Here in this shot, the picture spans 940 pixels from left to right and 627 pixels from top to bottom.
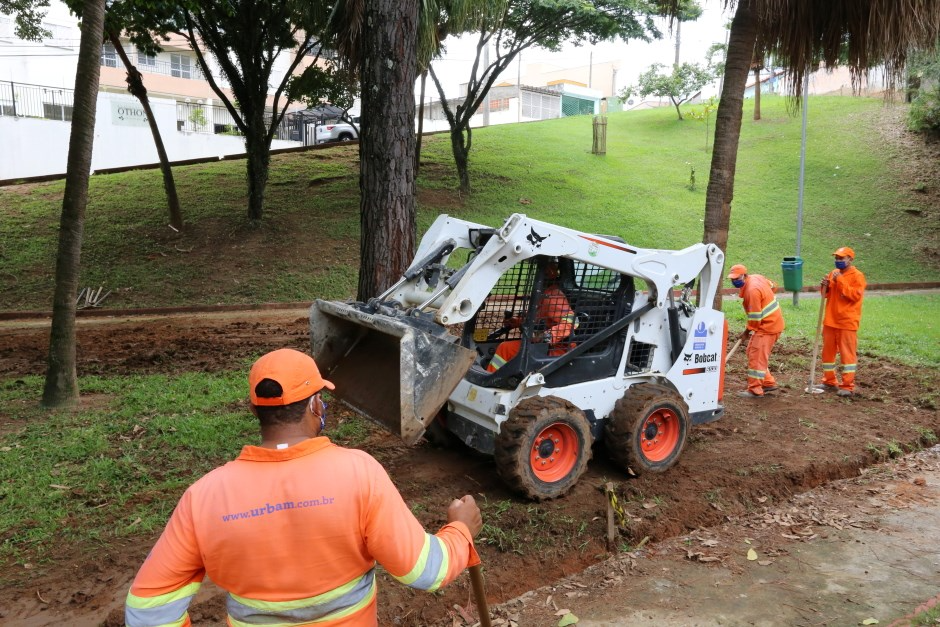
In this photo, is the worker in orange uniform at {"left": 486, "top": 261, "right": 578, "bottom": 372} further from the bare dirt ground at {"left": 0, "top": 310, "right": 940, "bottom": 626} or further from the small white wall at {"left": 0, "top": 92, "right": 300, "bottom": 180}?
the small white wall at {"left": 0, "top": 92, "right": 300, "bottom": 180}

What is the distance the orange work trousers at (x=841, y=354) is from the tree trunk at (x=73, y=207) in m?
8.95

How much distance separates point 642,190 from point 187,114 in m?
18.8

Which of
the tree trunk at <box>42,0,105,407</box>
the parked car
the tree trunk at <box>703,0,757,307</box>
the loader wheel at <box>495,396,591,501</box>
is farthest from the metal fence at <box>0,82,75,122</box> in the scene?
the loader wheel at <box>495,396,591,501</box>

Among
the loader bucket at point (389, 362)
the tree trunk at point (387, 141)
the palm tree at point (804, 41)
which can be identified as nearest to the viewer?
the loader bucket at point (389, 362)

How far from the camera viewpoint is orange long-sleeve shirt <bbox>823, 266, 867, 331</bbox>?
8547mm

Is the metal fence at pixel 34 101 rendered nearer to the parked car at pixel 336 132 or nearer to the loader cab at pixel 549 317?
the parked car at pixel 336 132

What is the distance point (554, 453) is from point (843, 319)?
17.8 ft

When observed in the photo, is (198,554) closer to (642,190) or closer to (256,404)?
(256,404)

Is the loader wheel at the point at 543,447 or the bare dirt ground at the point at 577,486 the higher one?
the loader wheel at the point at 543,447

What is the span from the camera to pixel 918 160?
1031 inches

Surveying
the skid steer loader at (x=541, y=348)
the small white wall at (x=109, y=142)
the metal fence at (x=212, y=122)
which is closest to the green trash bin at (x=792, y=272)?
the skid steer loader at (x=541, y=348)

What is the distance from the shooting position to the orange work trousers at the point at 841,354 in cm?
857

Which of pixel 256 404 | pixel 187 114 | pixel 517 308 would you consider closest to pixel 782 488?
pixel 517 308

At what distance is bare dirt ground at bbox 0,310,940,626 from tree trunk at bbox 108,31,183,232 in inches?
283
